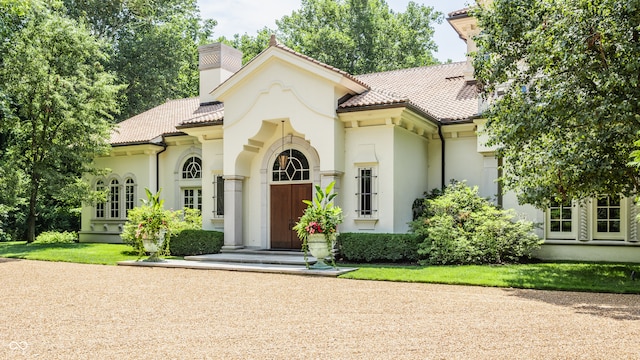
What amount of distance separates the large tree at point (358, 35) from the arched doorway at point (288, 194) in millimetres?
21168

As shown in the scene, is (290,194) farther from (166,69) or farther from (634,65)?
(166,69)

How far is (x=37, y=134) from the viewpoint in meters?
19.7

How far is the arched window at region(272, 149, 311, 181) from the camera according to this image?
54.2 feet

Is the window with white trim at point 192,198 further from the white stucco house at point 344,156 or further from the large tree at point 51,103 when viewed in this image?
the large tree at point 51,103

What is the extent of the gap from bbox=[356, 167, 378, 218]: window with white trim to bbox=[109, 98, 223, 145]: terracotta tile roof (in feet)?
21.9

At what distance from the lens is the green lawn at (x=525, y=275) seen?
33.7ft

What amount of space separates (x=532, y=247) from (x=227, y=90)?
930 centimetres

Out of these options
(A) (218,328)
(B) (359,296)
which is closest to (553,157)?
(B) (359,296)

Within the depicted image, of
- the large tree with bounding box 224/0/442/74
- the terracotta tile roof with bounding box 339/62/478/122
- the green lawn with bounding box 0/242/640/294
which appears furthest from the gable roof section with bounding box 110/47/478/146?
the large tree with bounding box 224/0/442/74

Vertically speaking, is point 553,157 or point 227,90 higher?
point 227,90

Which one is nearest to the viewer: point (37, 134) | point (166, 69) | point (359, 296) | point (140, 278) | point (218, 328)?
point (218, 328)

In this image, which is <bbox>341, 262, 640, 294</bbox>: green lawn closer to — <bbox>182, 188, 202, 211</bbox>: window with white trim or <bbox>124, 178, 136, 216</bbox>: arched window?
<bbox>182, 188, 202, 211</bbox>: window with white trim

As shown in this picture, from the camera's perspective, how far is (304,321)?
7.15 m

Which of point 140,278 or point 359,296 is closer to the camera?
point 359,296
